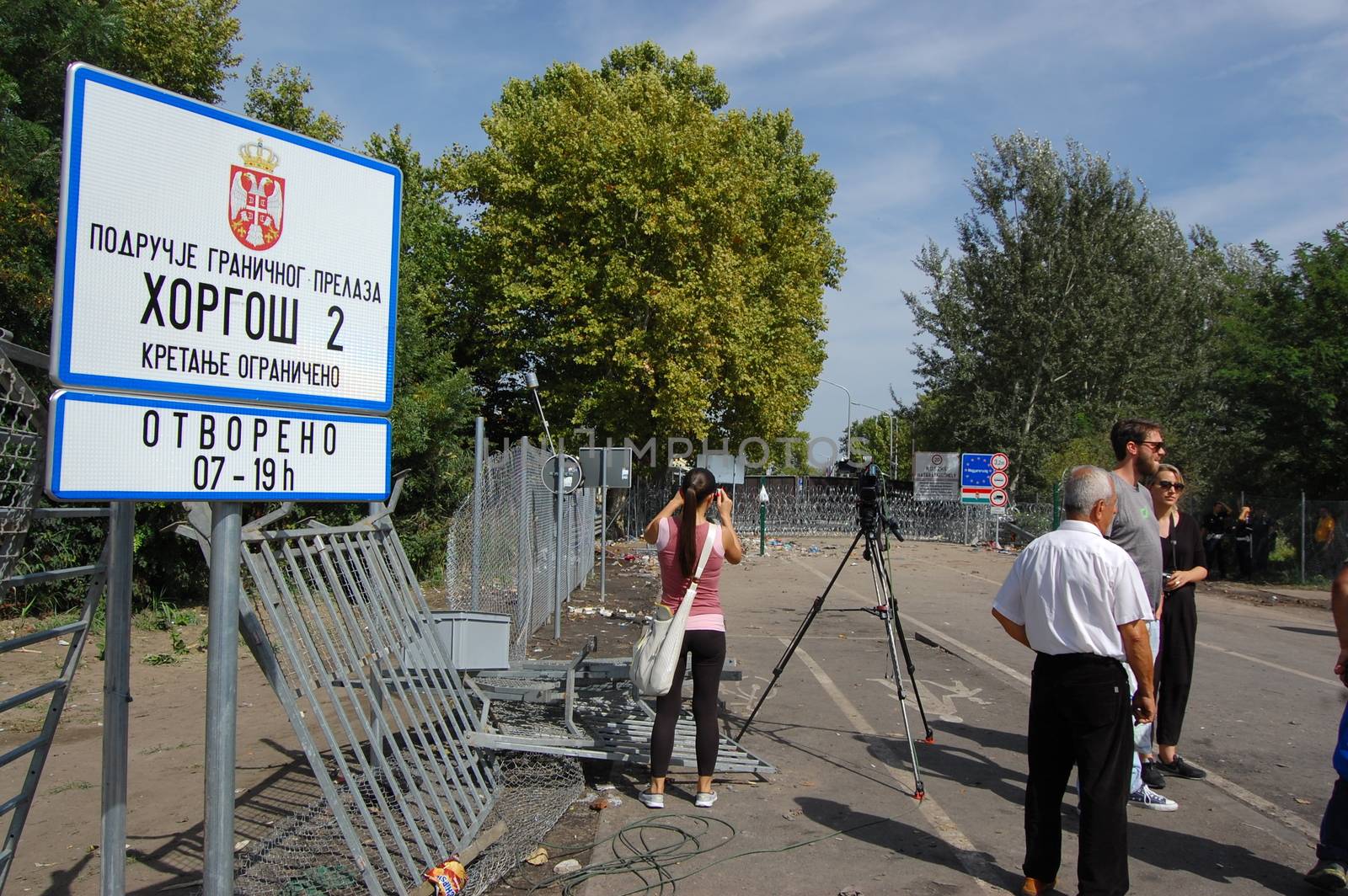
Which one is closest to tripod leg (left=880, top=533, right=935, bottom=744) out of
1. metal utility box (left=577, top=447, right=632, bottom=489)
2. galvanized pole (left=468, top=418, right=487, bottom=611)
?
galvanized pole (left=468, top=418, right=487, bottom=611)

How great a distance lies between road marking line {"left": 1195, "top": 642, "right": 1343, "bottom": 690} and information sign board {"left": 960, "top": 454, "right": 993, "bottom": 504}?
15.8 m

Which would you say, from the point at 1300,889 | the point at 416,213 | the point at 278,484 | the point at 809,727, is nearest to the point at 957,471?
the point at 416,213

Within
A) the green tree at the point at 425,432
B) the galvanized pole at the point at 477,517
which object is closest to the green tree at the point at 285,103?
the green tree at the point at 425,432

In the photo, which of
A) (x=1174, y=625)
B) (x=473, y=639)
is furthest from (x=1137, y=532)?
(x=473, y=639)

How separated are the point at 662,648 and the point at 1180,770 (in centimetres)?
370

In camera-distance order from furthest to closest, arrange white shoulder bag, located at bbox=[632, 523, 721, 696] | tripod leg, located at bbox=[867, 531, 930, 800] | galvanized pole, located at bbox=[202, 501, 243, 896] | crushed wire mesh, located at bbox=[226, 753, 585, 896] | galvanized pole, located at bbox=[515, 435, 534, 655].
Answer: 1. galvanized pole, located at bbox=[515, 435, 534, 655]
2. tripod leg, located at bbox=[867, 531, 930, 800]
3. white shoulder bag, located at bbox=[632, 523, 721, 696]
4. crushed wire mesh, located at bbox=[226, 753, 585, 896]
5. galvanized pole, located at bbox=[202, 501, 243, 896]

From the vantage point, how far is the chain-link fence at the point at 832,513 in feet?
110

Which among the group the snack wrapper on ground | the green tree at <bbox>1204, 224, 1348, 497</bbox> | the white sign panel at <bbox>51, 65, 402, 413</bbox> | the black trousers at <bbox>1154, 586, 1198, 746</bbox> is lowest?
the snack wrapper on ground

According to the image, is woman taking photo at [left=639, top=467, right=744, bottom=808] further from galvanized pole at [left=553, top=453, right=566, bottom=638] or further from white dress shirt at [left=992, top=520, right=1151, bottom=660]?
galvanized pole at [left=553, top=453, right=566, bottom=638]

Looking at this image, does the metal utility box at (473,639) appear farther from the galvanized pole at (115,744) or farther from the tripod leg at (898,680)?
the galvanized pole at (115,744)

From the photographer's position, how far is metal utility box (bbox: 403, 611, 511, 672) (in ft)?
19.7

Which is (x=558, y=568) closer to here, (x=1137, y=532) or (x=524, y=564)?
(x=524, y=564)

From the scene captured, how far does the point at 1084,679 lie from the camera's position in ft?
13.7

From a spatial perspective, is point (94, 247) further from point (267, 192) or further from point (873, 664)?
point (873, 664)
